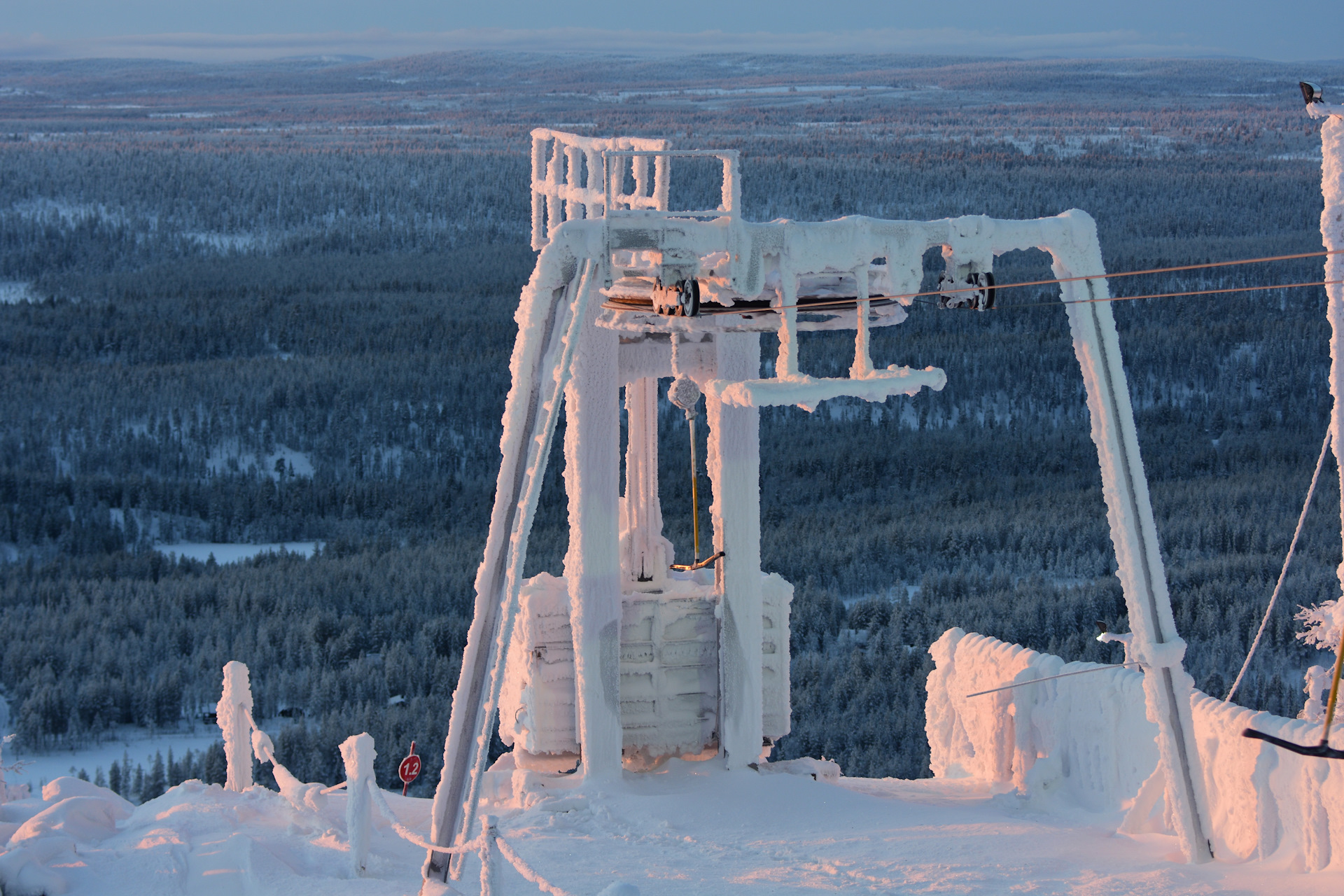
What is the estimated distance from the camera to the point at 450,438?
6297 centimetres

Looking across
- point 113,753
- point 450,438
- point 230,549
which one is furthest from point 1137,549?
point 450,438

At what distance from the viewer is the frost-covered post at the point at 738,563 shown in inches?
583

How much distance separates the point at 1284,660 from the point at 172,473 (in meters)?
41.1

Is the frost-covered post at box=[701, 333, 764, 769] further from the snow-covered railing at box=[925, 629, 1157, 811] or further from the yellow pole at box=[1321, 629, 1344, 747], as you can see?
the yellow pole at box=[1321, 629, 1344, 747]

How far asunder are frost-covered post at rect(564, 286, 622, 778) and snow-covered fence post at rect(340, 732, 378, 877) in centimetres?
356

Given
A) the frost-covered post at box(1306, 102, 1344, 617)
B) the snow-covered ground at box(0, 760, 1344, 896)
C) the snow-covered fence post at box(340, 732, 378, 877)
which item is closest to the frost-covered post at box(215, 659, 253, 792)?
the snow-covered ground at box(0, 760, 1344, 896)

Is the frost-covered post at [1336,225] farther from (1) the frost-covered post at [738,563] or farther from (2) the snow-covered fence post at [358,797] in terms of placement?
(2) the snow-covered fence post at [358,797]

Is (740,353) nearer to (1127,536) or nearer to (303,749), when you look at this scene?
(1127,536)

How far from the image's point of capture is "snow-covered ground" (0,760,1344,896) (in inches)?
423

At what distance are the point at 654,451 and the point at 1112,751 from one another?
5436 millimetres

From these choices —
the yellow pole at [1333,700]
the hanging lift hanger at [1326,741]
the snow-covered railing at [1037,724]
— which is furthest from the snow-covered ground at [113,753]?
the yellow pole at [1333,700]

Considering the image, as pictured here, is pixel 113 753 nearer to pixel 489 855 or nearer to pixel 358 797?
pixel 358 797

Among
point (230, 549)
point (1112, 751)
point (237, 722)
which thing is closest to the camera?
point (237, 722)

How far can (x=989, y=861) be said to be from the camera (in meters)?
11.7
